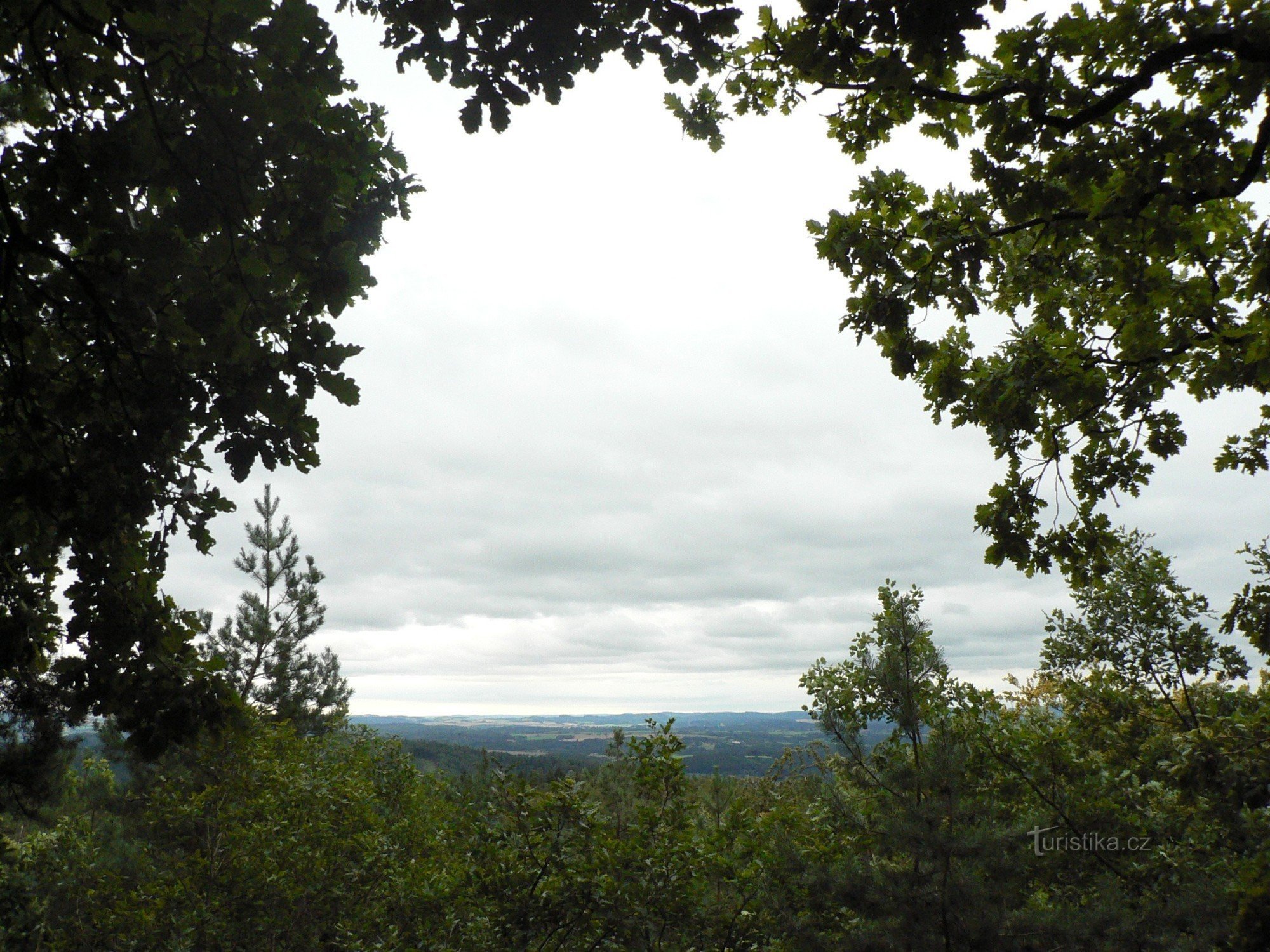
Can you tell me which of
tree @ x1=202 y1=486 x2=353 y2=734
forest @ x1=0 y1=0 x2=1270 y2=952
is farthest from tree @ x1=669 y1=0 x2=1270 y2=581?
tree @ x1=202 y1=486 x2=353 y2=734

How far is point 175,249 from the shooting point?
3043 millimetres

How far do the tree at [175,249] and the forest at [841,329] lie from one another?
2 centimetres

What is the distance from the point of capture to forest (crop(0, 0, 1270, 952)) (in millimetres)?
Result: 3137

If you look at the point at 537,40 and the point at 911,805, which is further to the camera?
the point at 911,805

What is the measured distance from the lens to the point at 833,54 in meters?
3.76

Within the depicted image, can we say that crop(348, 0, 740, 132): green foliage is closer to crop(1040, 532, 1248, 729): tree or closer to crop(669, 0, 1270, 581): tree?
crop(669, 0, 1270, 581): tree

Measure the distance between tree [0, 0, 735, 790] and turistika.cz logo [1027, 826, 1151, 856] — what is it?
725 centimetres

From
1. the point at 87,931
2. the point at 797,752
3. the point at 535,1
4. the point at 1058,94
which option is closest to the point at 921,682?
the point at 797,752

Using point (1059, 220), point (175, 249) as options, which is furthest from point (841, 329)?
point (175, 249)

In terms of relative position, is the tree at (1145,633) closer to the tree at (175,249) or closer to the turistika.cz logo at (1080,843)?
the turistika.cz logo at (1080,843)

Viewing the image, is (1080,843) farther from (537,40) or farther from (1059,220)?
(537,40)

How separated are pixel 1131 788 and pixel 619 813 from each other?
6080 mm

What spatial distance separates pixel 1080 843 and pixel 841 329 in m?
6.32

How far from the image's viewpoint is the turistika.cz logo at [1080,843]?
6824 mm
